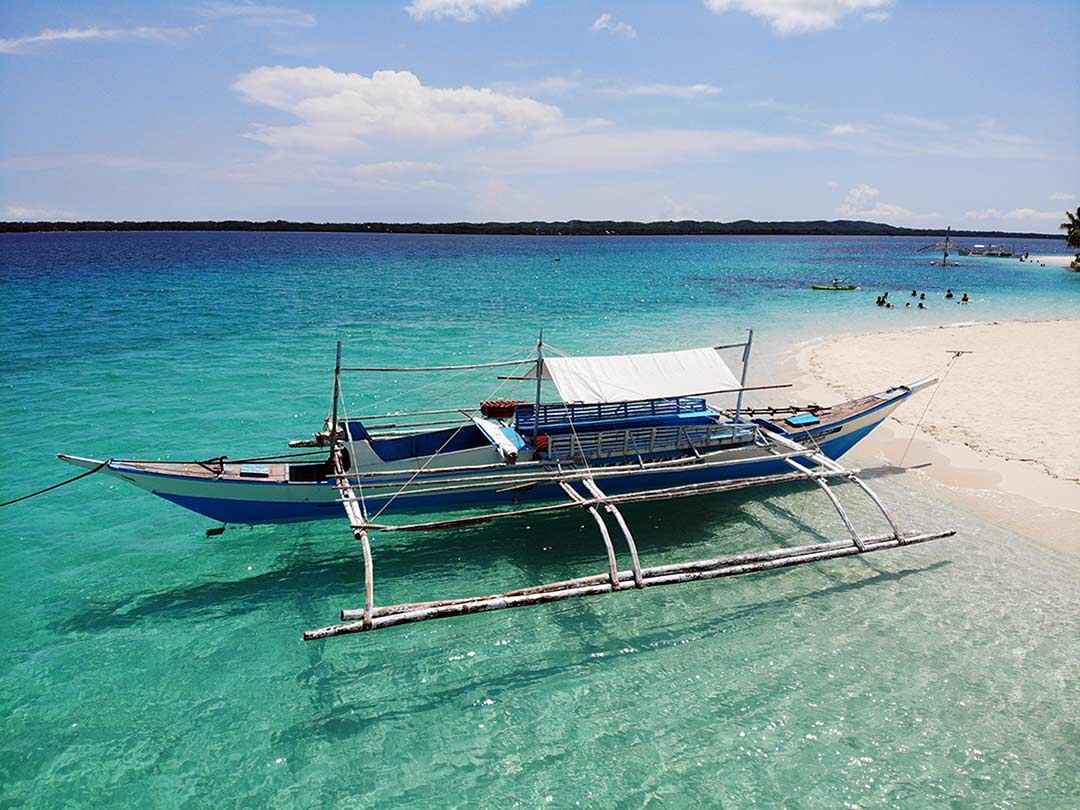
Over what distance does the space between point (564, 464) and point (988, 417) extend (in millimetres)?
16293

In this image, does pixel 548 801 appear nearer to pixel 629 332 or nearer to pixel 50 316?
pixel 629 332

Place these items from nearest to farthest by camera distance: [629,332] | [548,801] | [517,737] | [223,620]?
[548,801], [517,737], [223,620], [629,332]

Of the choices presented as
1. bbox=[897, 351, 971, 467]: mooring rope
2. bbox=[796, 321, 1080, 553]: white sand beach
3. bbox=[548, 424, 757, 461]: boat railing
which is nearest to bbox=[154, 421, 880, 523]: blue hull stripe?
bbox=[548, 424, 757, 461]: boat railing

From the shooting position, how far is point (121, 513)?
15711mm

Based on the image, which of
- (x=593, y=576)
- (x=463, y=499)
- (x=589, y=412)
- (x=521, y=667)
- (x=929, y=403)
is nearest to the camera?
(x=521, y=667)

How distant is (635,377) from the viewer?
14.9 m

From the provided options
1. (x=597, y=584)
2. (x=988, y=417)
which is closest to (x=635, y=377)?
(x=597, y=584)

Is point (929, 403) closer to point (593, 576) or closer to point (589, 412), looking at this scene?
point (589, 412)

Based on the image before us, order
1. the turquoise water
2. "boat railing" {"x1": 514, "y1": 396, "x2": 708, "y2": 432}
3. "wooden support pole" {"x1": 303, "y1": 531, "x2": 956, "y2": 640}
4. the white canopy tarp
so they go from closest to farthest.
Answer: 1. the turquoise water
2. "wooden support pole" {"x1": 303, "y1": 531, "x2": 956, "y2": 640}
3. the white canopy tarp
4. "boat railing" {"x1": 514, "y1": 396, "x2": 708, "y2": 432}

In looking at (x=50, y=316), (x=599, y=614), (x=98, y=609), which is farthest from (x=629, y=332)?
(x=50, y=316)

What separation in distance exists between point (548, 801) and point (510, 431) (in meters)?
8.52

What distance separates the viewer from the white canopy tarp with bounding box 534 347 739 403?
1421 centimetres

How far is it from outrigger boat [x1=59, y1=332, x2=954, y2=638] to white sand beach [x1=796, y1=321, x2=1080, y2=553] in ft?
10.9

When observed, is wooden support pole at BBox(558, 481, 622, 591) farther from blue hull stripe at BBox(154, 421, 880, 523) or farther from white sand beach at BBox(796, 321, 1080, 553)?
white sand beach at BBox(796, 321, 1080, 553)
